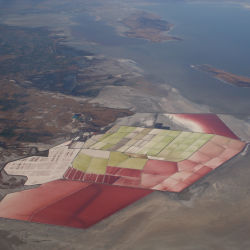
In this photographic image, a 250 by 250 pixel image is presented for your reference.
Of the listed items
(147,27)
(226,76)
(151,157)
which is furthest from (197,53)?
(151,157)

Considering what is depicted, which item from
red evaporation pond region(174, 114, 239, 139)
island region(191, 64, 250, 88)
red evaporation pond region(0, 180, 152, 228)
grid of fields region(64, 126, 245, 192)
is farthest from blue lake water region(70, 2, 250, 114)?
red evaporation pond region(0, 180, 152, 228)

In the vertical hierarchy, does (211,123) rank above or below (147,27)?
below

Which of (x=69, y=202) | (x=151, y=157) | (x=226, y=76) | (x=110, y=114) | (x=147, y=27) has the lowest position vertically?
(x=110, y=114)

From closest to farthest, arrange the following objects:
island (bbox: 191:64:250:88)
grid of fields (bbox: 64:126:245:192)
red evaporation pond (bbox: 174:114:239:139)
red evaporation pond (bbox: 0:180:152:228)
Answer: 1. red evaporation pond (bbox: 0:180:152:228)
2. grid of fields (bbox: 64:126:245:192)
3. red evaporation pond (bbox: 174:114:239:139)
4. island (bbox: 191:64:250:88)

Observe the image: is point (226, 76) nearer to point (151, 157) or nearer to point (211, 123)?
point (211, 123)

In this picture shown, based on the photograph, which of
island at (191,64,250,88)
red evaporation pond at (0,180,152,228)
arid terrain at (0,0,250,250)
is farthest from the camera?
island at (191,64,250,88)

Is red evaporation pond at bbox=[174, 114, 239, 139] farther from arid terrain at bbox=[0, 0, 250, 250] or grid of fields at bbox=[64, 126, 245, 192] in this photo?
grid of fields at bbox=[64, 126, 245, 192]

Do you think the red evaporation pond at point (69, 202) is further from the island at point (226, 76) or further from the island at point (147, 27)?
the island at point (147, 27)

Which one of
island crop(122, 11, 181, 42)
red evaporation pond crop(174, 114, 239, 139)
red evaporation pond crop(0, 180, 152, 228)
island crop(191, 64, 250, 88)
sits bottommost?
red evaporation pond crop(0, 180, 152, 228)
